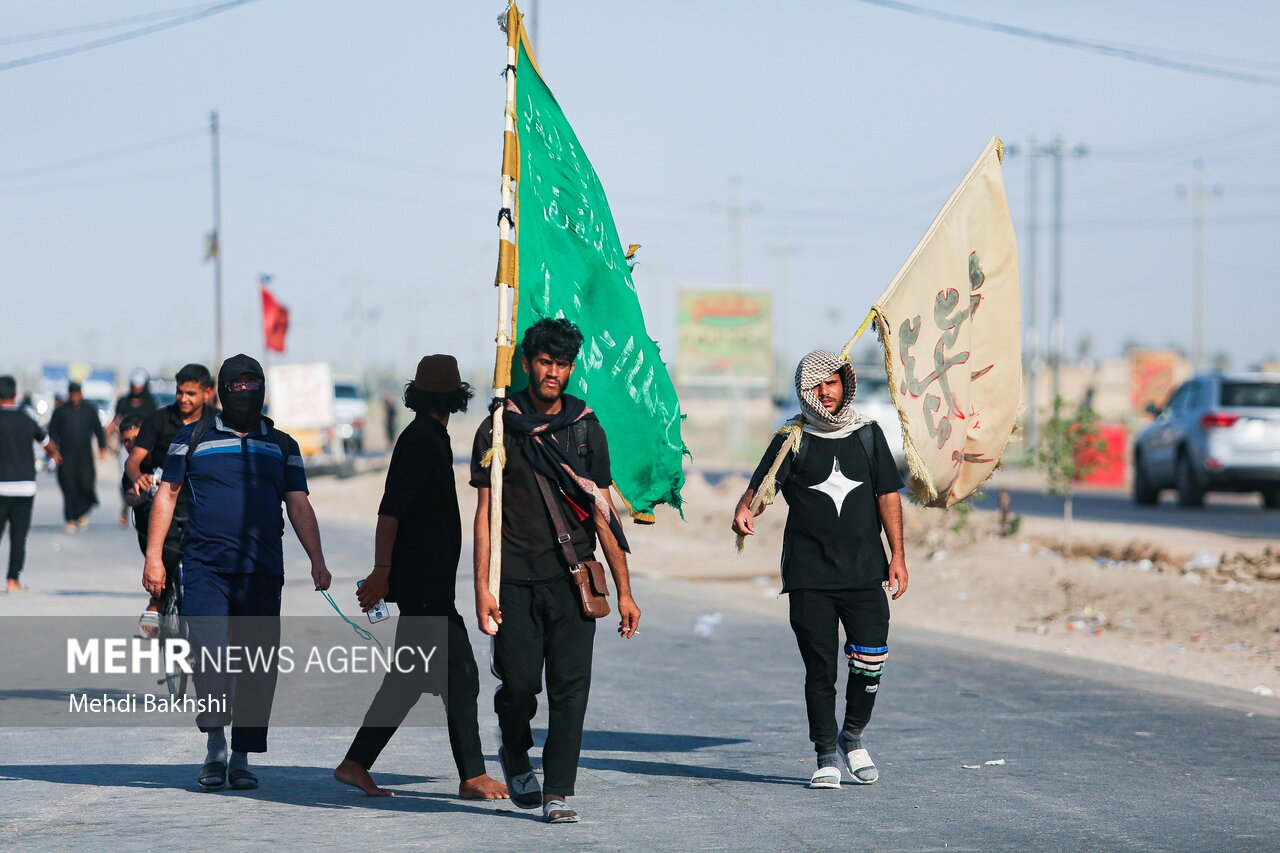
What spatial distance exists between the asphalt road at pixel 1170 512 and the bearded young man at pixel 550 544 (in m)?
13.9

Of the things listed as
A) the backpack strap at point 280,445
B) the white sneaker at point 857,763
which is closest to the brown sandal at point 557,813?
the white sneaker at point 857,763

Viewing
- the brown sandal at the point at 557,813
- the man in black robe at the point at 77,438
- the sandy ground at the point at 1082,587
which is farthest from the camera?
the man in black robe at the point at 77,438

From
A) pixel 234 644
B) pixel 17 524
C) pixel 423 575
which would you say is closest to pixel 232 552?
pixel 234 644

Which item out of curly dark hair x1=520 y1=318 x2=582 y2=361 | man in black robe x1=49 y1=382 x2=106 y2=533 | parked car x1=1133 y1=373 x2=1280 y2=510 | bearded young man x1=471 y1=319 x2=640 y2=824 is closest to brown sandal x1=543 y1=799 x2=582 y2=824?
bearded young man x1=471 y1=319 x2=640 y2=824

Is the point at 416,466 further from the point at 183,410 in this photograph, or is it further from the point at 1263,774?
the point at 1263,774

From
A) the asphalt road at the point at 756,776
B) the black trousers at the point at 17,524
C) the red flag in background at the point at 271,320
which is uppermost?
the red flag in background at the point at 271,320

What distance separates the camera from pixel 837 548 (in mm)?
6988

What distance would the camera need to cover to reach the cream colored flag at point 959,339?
770 cm

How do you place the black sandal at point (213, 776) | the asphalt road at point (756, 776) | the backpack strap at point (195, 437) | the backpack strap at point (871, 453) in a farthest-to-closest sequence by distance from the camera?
the backpack strap at point (871, 453)
the backpack strap at point (195, 437)
the black sandal at point (213, 776)
the asphalt road at point (756, 776)

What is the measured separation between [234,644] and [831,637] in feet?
8.46

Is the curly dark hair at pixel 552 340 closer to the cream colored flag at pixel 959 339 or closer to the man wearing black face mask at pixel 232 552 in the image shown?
the man wearing black face mask at pixel 232 552

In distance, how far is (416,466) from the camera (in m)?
6.38

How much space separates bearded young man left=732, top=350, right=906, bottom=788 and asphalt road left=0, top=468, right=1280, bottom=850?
36 centimetres

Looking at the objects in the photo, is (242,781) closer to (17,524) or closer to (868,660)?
(868,660)
